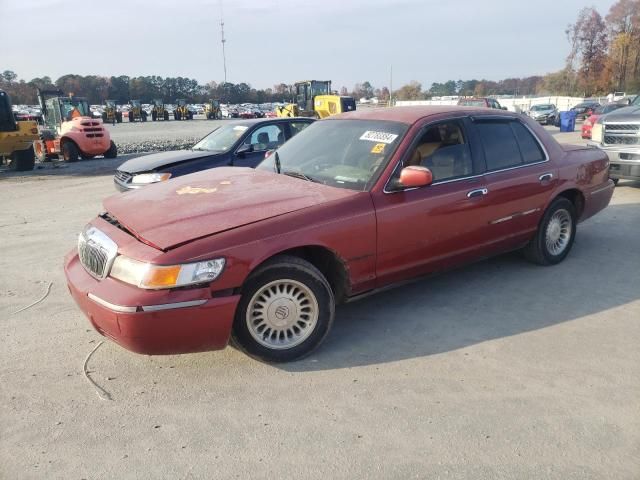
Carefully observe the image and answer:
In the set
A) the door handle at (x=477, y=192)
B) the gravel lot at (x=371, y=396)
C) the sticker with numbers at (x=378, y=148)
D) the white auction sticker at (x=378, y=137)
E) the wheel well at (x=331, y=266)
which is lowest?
the gravel lot at (x=371, y=396)

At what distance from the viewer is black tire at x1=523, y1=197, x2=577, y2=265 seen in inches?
202

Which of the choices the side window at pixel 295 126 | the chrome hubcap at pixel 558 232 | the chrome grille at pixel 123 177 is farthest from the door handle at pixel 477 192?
the chrome grille at pixel 123 177

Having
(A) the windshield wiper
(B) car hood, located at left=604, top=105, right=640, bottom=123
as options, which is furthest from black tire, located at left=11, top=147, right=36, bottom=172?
(B) car hood, located at left=604, top=105, right=640, bottom=123

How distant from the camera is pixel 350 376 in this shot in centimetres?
333

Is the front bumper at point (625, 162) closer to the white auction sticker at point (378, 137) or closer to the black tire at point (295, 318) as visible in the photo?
the white auction sticker at point (378, 137)

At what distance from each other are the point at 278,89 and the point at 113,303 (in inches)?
4581

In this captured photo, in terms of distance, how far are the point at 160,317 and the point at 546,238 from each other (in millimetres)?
3988

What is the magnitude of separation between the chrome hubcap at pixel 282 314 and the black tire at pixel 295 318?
0.01 meters

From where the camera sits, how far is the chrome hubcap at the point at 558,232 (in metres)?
5.25

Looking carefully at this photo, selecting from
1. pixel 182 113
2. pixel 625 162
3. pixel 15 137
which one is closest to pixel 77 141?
pixel 15 137

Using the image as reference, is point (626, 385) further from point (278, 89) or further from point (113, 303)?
point (278, 89)

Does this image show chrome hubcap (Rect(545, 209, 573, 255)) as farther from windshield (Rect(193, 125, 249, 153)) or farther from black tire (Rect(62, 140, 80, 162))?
black tire (Rect(62, 140, 80, 162))

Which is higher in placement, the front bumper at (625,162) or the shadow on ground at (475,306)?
the front bumper at (625,162)

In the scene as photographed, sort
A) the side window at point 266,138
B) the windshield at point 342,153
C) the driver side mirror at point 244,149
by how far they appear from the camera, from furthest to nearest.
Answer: the side window at point 266,138, the driver side mirror at point 244,149, the windshield at point 342,153
